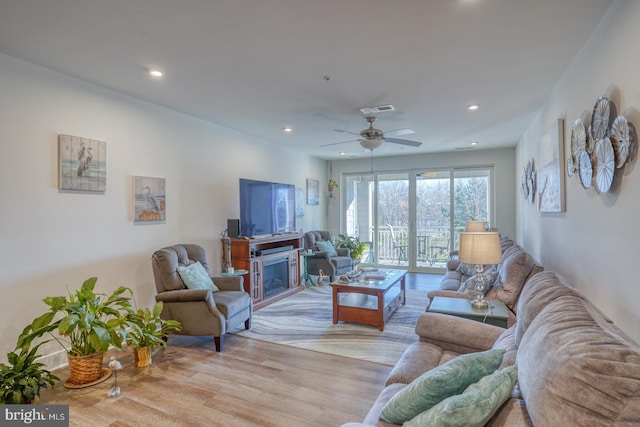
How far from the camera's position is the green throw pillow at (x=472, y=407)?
1.05m

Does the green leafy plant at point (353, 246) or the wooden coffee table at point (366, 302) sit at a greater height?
the green leafy plant at point (353, 246)

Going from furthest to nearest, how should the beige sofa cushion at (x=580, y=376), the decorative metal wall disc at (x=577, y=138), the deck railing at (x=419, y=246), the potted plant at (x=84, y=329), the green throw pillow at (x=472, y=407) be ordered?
the deck railing at (x=419, y=246), the potted plant at (x=84, y=329), the decorative metal wall disc at (x=577, y=138), the green throw pillow at (x=472, y=407), the beige sofa cushion at (x=580, y=376)

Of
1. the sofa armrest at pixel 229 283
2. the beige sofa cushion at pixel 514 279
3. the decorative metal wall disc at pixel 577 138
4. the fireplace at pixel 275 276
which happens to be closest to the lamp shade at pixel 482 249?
the beige sofa cushion at pixel 514 279

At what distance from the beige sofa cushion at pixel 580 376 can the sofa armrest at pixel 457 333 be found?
2.80 feet

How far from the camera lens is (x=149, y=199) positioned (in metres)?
3.83

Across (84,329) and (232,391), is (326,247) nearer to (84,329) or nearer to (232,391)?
(232,391)

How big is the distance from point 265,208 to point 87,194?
2489mm

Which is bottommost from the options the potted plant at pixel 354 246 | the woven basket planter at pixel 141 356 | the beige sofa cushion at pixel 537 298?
the woven basket planter at pixel 141 356

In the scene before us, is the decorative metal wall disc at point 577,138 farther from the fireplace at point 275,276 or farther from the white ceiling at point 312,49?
the fireplace at point 275,276

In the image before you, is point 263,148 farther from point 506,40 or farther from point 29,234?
point 506,40

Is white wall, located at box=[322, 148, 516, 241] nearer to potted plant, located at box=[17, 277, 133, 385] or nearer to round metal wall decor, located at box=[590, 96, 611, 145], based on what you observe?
round metal wall decor, located at box=[590, 96, 611, 145]

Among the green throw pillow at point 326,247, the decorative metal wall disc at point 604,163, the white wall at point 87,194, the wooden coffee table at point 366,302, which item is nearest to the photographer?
the decorative metal wall disc at point 604,163

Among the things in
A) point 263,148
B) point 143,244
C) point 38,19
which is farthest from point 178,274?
point 263,148

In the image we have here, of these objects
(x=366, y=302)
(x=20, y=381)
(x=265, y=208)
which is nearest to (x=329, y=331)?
(x=366, y=302)
